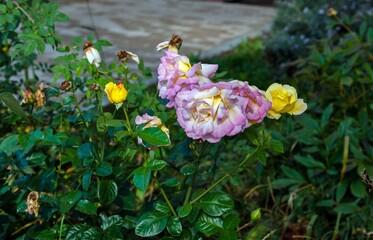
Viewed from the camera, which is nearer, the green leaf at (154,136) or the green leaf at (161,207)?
the green leaf at (154,136)

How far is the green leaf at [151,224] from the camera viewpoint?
1.70 meters

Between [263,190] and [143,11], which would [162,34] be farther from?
[263,190]

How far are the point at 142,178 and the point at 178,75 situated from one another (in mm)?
255

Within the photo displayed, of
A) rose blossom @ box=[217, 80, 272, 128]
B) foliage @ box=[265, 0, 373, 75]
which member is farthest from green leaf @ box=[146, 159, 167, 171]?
foliage @ box=[265, 0, 373, 75]

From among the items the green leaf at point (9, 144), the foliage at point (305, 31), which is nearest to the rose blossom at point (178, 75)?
the green leaf at point (9, 144)

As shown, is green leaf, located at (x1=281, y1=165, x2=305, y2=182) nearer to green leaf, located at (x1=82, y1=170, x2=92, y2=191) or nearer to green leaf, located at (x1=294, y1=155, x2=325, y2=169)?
green leaf, located at (x1=294, y1=155, x2=325, y2=169)

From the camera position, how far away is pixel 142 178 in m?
1.65

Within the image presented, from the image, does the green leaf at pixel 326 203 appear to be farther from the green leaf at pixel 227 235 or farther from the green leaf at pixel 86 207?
the green leaf at pixel 86 207

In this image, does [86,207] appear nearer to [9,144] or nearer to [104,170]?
[104,170]

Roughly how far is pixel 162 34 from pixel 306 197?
15.5 feet

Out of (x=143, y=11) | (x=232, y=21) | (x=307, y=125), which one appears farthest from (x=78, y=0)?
(x=307, y=125)

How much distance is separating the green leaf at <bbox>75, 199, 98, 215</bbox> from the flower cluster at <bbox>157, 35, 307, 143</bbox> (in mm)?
392

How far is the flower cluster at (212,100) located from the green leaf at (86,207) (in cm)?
39

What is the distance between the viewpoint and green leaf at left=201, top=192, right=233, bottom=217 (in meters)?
1.74
